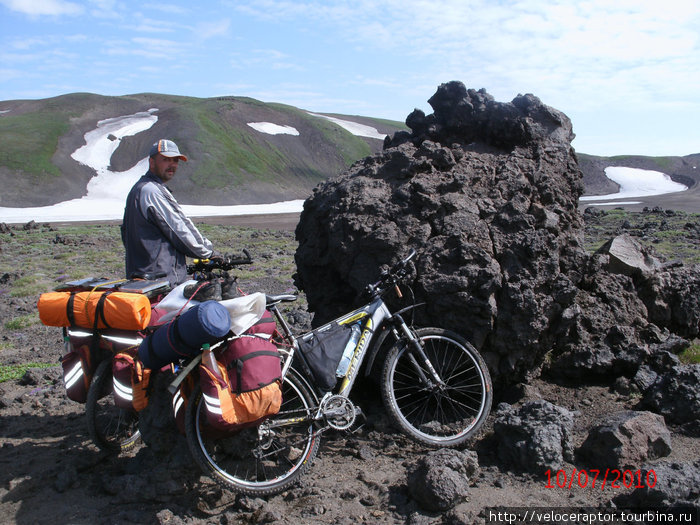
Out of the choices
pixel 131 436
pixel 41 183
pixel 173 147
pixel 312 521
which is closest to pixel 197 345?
pixel 312 521

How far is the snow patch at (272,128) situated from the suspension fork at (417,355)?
272ft

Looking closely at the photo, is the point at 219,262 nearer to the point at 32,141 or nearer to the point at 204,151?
the point at 204,151

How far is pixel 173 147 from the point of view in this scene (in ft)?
17.0

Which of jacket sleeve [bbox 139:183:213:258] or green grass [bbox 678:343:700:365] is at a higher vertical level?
jacket sleeve [bbox 139:183:213:258]

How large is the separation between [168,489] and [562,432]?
305cm

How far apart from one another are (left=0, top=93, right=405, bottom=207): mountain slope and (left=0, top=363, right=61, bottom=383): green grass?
4989cm

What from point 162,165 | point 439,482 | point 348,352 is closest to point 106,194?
point 162,165

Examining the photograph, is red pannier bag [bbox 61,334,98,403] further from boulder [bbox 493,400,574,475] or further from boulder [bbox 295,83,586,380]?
boulder [bbox 493,400,574,475]

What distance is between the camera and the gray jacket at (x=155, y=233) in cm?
495

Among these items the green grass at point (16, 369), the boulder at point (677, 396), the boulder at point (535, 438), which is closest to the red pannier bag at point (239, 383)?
the boulder at point (535, 438)

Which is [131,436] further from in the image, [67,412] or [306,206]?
[306,206]

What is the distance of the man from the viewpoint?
4.95 metres

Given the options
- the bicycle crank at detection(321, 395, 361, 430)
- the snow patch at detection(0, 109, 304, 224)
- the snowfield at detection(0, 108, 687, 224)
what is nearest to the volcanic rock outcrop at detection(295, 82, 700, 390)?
the bicycle crank at detection(321, 395, 361, 430)

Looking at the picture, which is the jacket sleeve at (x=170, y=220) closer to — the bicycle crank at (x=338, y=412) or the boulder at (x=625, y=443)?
the bicycle crank at (x=338, y=412)
